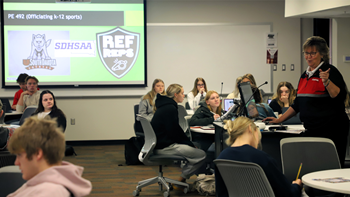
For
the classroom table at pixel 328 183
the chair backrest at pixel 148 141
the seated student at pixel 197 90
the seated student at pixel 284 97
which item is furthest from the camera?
the seated student at pixel 197 90

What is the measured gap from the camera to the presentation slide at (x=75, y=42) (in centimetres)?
696

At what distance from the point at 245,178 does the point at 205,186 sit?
1982mm

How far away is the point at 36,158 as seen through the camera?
3.92 feet

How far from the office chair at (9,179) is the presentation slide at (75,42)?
565 centimetres

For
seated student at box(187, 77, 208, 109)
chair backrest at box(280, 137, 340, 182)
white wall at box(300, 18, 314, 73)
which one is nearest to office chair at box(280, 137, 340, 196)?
chair backrest at box(280, 137, 340, 182)

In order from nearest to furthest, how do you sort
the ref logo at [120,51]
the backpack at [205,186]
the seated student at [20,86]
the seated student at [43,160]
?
the seated student at [43,160]
the backpack at [205,186]
the seated student at [20,86]
the ref logo at [120,51]

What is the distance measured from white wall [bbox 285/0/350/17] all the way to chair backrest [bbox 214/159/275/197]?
12.4ft

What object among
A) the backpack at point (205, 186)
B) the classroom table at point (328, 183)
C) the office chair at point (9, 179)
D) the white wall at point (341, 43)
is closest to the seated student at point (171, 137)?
the backpack at point (205, 186)

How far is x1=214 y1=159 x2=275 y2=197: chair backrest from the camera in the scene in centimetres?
194

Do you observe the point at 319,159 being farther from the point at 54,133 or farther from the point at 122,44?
the point at 122,44

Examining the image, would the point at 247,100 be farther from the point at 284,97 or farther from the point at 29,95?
the point at 29,95

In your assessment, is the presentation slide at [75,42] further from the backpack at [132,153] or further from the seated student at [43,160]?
the seated student at [43,160]

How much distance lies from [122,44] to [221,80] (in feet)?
7.25

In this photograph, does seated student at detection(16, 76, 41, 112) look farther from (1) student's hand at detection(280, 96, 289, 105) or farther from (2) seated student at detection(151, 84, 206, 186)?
(1) student's hand at detection(280, 96, 289, 105)
